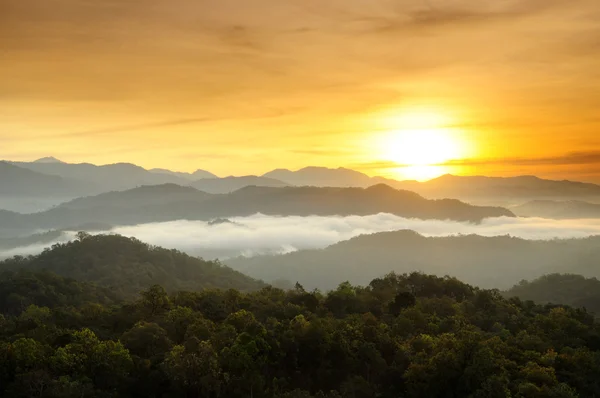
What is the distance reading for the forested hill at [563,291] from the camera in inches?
5615

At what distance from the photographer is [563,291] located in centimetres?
15512

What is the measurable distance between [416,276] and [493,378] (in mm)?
49267

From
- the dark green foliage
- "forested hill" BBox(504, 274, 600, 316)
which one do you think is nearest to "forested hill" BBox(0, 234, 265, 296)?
"forested hill" BBox(504, 274, 600, 316)

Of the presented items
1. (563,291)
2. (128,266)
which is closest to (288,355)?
(563,291)

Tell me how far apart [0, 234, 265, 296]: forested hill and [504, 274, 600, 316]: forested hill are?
3512 inches

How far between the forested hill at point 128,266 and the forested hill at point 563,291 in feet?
293

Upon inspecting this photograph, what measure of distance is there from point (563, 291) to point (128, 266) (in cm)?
14134

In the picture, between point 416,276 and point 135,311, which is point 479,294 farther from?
point 135,311

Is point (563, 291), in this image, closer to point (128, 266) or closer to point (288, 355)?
point (288, 355)

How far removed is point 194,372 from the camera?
4075 centimetres

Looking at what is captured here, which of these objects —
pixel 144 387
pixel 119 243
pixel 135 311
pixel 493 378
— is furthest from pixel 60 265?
pixel 493 378

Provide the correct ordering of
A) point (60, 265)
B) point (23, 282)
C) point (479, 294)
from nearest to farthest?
point (479, 294), point (23, 282), point (60, 265)

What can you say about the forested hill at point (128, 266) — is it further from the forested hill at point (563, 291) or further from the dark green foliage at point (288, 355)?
the dark green foliage at point (288, 355)

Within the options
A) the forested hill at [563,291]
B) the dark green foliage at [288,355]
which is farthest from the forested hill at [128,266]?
the dark green foliage at [288,355]
